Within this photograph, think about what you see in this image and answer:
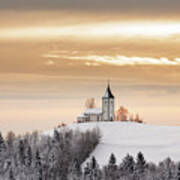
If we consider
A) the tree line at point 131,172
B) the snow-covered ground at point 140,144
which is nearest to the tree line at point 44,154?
the snow-covered ground at point 140,144

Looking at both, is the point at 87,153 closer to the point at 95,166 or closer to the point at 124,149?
the point at 124,149

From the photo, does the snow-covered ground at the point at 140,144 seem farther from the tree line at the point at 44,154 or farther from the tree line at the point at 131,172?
the tree line at the point at 131,172

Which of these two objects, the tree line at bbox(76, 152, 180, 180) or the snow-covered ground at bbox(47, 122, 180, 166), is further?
the snow-covered ground at bbox(47, 122, 180, 166)

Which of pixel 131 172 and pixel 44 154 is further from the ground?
pixel 44 154

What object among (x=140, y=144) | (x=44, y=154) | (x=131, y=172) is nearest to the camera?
(x=131, y=172)

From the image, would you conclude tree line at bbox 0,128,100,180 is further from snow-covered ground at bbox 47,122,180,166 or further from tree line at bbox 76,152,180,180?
tree line at bbox 76,152,180,180

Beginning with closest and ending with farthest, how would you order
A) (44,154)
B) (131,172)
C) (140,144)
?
(131,172) → (44,154) → (140,144)

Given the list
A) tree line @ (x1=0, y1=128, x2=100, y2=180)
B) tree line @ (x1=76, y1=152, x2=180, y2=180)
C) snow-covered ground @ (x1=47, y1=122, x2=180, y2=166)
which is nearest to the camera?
tree line @ (x1=76, y1=152, x2=180, y2=180)

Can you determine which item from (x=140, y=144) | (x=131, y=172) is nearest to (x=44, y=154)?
(x=131, y=172)

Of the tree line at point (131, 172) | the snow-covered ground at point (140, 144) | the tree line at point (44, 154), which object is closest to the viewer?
the tree line at point (131, 172)

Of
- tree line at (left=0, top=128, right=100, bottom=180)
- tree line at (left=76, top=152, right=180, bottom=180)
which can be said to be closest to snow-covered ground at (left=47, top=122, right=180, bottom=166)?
tree line at (left=0, top=128, right=100, bottom=180)

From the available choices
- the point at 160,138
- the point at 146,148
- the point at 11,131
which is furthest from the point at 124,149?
the point at 11,131

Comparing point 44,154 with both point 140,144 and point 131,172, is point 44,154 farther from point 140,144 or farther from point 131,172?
point 140,144

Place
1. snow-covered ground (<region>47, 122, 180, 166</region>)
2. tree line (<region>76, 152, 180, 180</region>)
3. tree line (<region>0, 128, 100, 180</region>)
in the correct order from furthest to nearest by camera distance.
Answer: snow-covered ground (<region>47, 122, 180, 166</region>)
tree line (<region>0, 128, 100, 180</region>)
tree line (<region>76, 152, 180, 180</region>)
